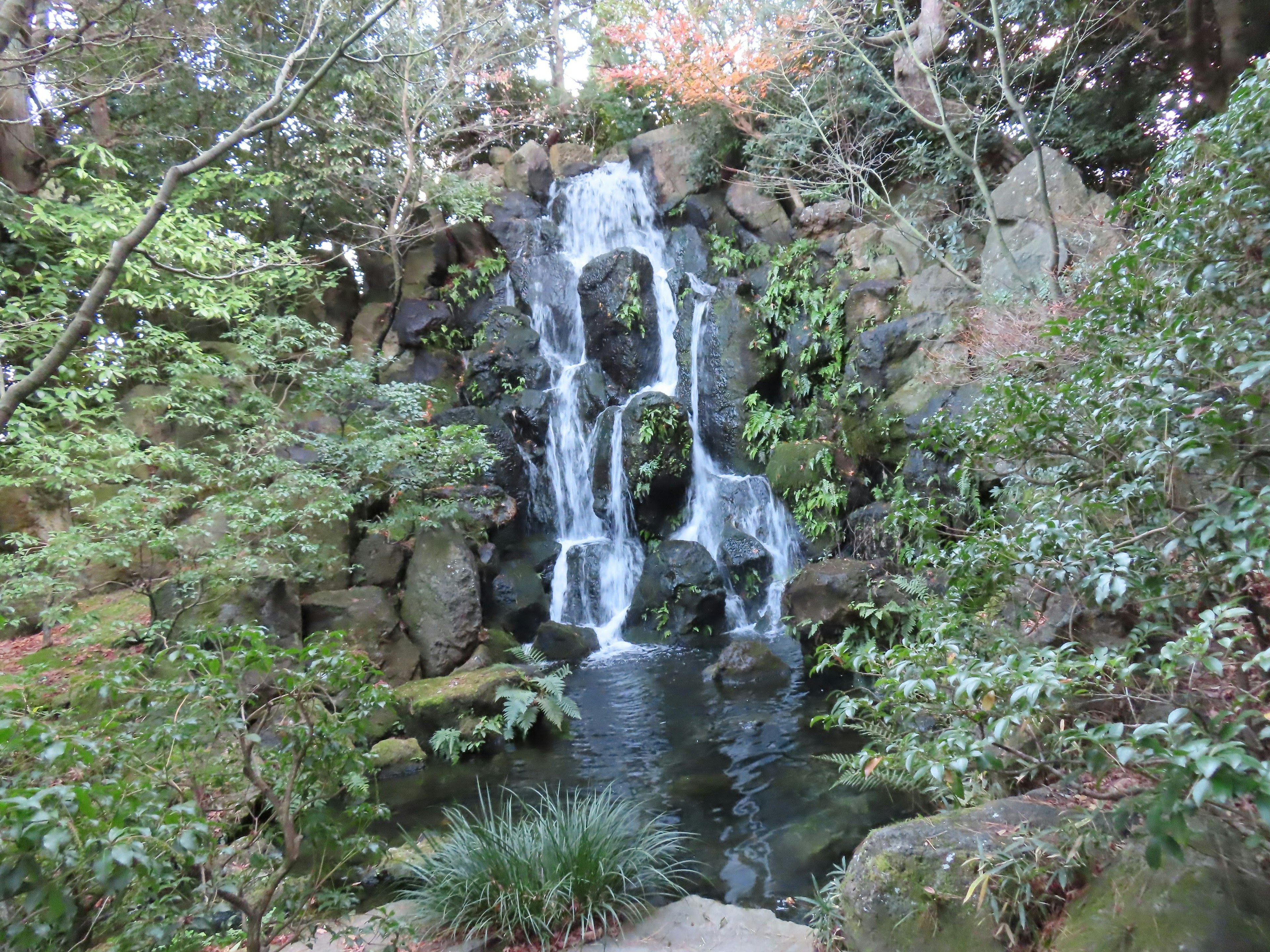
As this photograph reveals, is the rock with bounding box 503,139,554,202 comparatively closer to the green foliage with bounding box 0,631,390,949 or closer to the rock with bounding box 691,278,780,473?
the rock with bounding box 691,278,780,473

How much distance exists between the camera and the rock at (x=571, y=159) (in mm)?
17688

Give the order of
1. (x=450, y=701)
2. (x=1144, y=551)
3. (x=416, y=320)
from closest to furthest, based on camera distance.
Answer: (x=1144, y=551) < (x=450, y=701) < (x=416, y=320)

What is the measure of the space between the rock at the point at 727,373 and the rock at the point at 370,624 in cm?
702

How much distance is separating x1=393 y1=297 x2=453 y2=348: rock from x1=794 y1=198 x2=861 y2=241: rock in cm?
794

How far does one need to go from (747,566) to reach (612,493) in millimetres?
3034

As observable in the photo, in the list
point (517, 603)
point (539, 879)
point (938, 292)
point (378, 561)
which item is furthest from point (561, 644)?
point (938, 292)

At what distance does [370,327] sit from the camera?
1426cm

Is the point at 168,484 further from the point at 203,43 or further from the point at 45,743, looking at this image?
the point at 203,43

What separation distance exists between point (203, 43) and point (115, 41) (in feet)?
24.4

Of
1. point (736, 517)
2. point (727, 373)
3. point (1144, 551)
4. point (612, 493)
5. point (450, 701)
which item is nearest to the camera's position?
point (1144, 551)

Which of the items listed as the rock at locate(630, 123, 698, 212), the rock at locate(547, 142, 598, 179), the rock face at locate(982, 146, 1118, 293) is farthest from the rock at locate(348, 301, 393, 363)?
the rock face at locate(982, 146, 1118, 293)

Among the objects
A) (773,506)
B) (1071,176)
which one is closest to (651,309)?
(773,506)

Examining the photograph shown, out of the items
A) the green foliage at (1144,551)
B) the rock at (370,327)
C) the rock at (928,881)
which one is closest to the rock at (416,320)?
the rock at (370,327)

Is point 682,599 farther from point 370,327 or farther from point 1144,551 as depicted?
point 1144,551
